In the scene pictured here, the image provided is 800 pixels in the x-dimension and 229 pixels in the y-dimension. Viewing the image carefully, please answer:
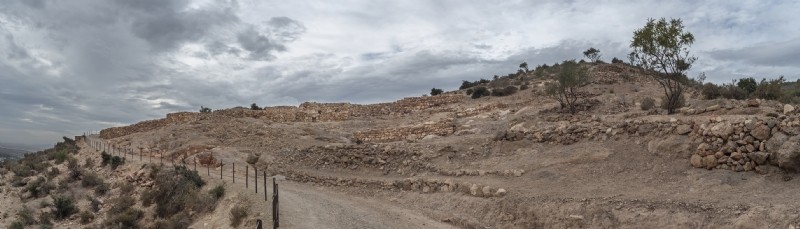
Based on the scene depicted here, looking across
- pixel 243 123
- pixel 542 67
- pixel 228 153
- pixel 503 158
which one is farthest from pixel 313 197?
pixel 542 67

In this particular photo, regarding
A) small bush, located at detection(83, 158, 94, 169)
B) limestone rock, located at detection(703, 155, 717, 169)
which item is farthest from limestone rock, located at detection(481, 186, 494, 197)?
small bush, located at detection(83, 158, 94, 169)

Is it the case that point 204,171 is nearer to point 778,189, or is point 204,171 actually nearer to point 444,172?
point 444,172

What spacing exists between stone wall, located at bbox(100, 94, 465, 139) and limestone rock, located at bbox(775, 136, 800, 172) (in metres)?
23.5

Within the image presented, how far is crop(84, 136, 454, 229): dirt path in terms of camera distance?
11.5m

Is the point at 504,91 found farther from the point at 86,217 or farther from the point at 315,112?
the point at 86,217

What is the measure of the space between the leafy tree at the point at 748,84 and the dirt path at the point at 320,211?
52.4 feet

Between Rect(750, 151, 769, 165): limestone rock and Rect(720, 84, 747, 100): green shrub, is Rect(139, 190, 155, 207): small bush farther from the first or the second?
Rect(720, 84, 747, 100): green shrub

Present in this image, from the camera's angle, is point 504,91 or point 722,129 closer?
point 722,129

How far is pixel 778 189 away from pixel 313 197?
11.4m

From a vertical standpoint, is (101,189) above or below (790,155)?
below

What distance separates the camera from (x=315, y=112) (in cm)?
3356

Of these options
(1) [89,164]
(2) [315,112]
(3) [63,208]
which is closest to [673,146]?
(3) [63,208]

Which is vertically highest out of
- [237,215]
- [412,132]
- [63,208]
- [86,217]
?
[412,132]

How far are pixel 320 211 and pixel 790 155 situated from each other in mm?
10364
